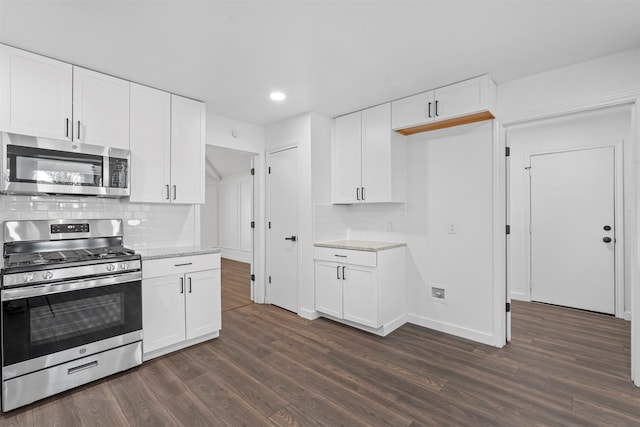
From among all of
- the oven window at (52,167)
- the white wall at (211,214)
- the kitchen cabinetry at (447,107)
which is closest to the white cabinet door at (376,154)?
the kitchen cabinetry at (447,107)

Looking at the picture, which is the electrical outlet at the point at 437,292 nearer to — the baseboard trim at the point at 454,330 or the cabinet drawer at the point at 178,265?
the baseboard trim at the point at 454,330

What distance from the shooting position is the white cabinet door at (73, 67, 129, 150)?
101 inches

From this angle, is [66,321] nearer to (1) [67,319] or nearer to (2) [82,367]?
(1) [67,319]

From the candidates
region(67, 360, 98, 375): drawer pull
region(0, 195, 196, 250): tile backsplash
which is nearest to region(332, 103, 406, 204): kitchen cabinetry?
region(0, 195, 196, 250): tile backsplash

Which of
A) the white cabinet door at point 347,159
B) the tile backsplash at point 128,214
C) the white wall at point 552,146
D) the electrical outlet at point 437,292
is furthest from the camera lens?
the white cabinet door at point 347,159

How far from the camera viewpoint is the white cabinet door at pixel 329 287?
348 centimetres

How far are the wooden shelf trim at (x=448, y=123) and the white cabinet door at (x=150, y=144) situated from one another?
2.44m

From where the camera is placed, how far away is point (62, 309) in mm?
2184

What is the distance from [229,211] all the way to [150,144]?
16.9ft

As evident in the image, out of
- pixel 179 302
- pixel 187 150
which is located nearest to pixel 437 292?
pixel 179 302

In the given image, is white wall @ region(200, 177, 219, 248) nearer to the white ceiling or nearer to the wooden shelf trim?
the white ceiling

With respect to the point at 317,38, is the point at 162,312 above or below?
below

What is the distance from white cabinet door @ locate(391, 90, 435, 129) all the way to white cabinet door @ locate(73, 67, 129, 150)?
2.65 m

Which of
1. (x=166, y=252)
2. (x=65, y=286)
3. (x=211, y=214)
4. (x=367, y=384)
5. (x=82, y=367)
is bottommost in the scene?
(x=367, y=384)
